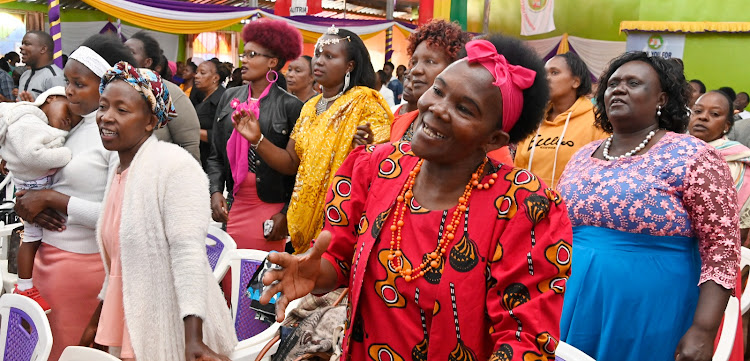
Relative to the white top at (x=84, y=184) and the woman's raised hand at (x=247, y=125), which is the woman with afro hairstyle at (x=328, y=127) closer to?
the woman's raised hand at (x=247, y=125)

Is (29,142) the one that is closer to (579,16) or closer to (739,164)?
(739,164)

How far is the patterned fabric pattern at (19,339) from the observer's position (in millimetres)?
2092

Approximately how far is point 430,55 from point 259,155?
118 cm

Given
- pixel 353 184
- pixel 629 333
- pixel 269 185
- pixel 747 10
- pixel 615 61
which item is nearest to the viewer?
pixel 353 184

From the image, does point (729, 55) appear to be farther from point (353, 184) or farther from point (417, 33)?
point (353, 184)

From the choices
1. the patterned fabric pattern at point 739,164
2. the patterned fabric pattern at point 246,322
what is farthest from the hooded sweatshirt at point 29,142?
the patterned fabric pattern at point 739,164

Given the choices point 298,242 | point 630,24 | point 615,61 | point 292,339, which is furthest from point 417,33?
point 630,24

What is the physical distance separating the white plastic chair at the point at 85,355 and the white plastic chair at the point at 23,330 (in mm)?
135

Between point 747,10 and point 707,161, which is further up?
point 747,10

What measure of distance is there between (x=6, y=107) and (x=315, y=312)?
1.77 metres

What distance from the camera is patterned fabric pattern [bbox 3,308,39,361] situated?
2092mm

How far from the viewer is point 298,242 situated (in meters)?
3.17

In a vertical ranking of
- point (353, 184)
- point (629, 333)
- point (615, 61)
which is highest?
point (615, 61)

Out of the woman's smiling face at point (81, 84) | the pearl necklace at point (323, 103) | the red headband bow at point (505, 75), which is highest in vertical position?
the red headband bow at point (505, 75)
